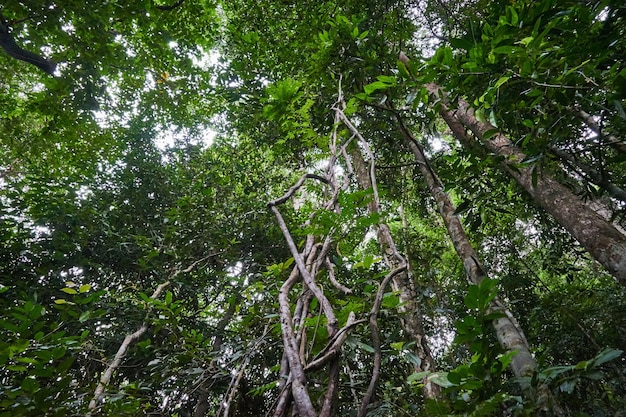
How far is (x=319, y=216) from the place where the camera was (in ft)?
4.87

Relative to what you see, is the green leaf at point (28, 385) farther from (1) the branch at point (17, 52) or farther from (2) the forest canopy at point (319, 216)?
(1) the branch at point (17, 52)

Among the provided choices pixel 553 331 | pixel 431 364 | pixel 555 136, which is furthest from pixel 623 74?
pixel 553 331

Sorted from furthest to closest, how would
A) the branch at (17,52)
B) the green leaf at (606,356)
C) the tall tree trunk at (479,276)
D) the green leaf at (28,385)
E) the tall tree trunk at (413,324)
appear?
the branch at (17,52)
the tall tree trunk at (413,324)
the tall tree trunk at (479,276)
the green leaf at (28,385)
the green leaf at (606,356)

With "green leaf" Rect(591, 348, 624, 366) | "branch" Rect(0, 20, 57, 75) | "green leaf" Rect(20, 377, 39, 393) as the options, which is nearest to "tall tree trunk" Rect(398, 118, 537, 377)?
"green leaf" Rect(591, 348, 624, 366)

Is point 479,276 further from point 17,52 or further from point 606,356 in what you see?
point 17,52

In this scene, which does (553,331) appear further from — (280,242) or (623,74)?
(623,74)

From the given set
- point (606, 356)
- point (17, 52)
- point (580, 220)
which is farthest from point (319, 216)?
point (17, 52)

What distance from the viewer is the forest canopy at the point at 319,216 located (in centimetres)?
136

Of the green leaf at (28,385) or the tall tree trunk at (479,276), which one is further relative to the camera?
the tall tree trunk at (479,276)

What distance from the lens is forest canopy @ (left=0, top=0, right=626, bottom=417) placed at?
1358 millimetres

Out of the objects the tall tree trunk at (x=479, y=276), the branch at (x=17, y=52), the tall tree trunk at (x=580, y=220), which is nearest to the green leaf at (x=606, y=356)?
the tall tree trunk at (x=479, y=276)

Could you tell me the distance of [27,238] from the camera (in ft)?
14.5

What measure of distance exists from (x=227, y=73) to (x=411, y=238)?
3.95 meters

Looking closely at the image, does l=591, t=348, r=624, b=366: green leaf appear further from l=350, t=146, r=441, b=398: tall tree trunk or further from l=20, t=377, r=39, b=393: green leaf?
l=20, t=377, r=39, b=393: green leaf
